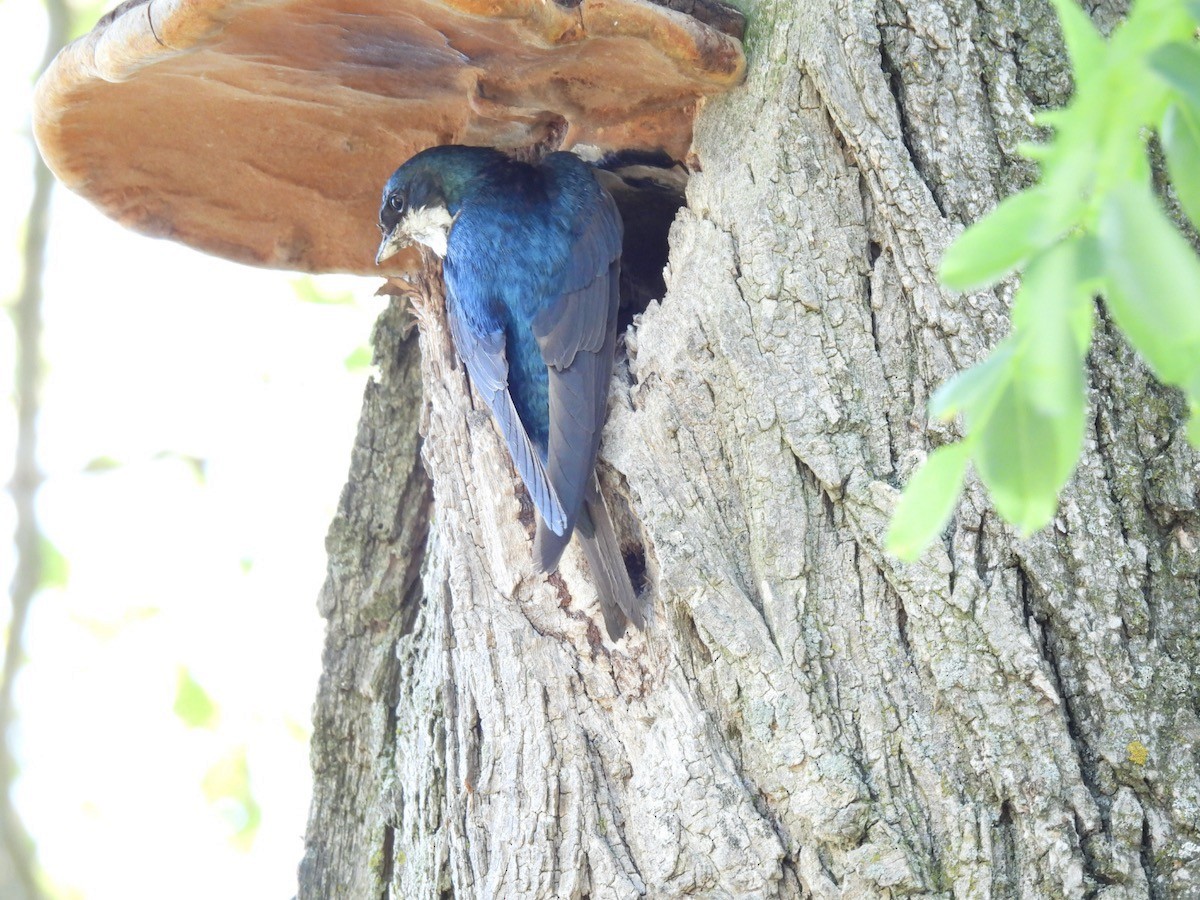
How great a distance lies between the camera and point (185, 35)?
88.7 inches

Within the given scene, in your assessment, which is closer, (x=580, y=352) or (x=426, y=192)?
(x=580, y=352)

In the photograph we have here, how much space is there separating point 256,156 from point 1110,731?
2.20m

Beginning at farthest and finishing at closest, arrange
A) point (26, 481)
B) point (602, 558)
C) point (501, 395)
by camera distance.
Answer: point (26, 481) < point (501, 395) < point (602, 558)

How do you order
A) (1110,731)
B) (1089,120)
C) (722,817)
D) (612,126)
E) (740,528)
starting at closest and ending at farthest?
(1089,120)
(1110,731)
(722,817)
(740,528)
(612,126)

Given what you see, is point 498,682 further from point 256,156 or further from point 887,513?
point 256,156

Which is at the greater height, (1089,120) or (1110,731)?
(1089,120)

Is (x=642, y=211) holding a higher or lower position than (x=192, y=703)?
higher

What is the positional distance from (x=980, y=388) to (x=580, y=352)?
175 centimetres

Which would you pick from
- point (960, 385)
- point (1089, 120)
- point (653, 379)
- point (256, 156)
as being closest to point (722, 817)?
point (653, 379)

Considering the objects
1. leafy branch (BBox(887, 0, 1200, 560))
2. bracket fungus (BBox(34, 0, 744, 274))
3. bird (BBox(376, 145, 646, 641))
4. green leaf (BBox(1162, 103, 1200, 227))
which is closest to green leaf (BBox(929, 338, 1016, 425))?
leafy branch (BBox(887, 0, 1200, 560))

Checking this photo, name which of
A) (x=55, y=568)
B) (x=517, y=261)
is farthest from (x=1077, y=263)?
(x=55, y=568)

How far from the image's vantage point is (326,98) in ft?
8.89

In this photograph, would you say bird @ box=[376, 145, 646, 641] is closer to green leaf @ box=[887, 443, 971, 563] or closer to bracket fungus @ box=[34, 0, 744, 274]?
bracket fungus @ box=[34, 0, 744, 274]

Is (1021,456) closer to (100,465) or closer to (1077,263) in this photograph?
(1077,263)
